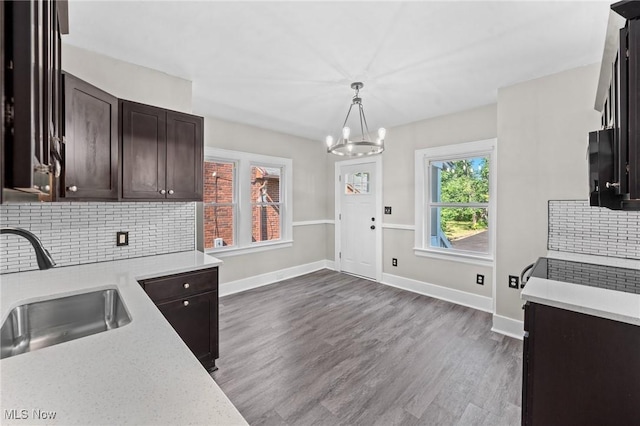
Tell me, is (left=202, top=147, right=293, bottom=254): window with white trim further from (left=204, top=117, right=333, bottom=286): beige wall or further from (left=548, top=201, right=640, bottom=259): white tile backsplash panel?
(left=548, top=201, right=640, bottom=259): white tile backsplash panel

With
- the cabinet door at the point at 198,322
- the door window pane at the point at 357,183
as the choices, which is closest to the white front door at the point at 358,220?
the door window pane at the point at 357,183

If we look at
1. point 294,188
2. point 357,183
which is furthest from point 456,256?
point 294,188

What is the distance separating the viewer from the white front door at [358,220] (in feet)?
15.4

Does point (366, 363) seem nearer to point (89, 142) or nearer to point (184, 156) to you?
point (184, 156)

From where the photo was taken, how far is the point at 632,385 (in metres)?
1.23

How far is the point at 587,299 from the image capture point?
1387 millimetres

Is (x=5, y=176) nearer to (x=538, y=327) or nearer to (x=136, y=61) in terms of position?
(x=538, y=327)

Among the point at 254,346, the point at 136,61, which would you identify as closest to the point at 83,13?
the point at 136,61

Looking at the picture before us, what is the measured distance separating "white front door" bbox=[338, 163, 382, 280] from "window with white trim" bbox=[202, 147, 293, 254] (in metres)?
1.02

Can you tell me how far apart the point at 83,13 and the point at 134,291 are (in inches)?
71.6

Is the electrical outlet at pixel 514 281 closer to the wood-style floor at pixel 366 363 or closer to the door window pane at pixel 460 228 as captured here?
the wood-style floor at pixel 366 363

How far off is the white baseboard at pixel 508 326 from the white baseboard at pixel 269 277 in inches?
117

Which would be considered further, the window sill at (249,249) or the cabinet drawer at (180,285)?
the window sill at (249,249)

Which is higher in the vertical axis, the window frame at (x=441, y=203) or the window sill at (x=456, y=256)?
the window frame at (x=441, y=203)
